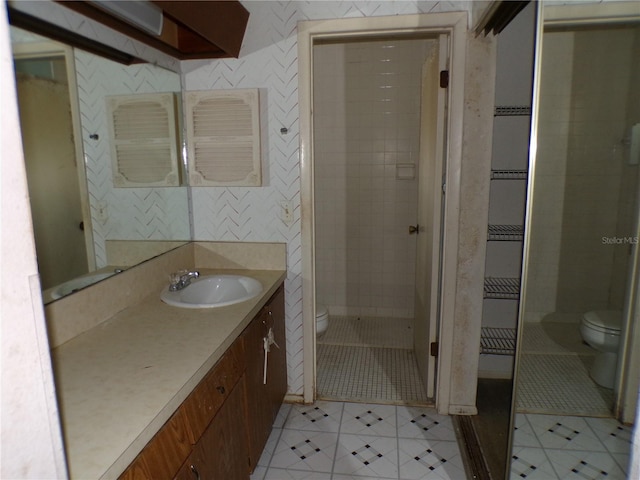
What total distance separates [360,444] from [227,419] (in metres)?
0.93

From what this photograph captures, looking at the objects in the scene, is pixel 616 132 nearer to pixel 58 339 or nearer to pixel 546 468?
pixel 546 468

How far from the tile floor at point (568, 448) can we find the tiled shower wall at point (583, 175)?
19.6 inches

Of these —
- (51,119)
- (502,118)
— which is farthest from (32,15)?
(502,118)

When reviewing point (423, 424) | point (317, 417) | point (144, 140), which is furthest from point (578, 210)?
point (144, 140)

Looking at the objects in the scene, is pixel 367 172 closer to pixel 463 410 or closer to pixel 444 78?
pixel 444 78

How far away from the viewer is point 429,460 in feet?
6.30

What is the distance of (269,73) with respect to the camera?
2.08 metres

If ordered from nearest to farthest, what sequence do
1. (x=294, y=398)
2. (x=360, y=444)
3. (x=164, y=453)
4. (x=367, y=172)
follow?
(x=164, y=453), (x=360, y=444), (x=294, y=398), (x=367, y=172)

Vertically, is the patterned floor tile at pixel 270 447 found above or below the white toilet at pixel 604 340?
below

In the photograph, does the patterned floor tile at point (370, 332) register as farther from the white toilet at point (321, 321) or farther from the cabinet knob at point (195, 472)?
the cabinet knob at point (195, 472)

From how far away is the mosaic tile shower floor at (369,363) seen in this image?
97.1 inches

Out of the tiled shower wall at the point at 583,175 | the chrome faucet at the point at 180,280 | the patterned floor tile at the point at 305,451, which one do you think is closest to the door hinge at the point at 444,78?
the tiled shower wall at the point at 583,175

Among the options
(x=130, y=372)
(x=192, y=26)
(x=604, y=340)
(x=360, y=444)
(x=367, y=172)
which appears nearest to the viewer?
(x=130, y=372)

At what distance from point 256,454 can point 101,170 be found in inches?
52.8
